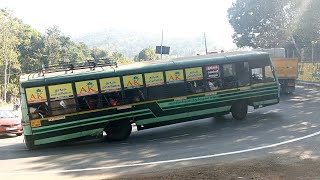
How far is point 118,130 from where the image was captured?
47.3 feet

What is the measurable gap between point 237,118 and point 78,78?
7.95 metres

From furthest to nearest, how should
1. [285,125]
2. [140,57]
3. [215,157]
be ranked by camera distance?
[140,57] < [285,125] < [215,157]

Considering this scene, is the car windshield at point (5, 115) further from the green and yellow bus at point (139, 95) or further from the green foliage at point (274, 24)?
the green foliage at point (274, 24)

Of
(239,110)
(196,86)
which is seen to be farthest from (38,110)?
(239,110)

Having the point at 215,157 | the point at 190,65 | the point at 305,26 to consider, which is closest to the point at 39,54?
the point at 305,26

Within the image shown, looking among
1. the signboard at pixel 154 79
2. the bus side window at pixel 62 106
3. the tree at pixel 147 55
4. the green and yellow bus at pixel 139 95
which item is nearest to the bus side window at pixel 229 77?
the green and yellow bus at pixel 139 95

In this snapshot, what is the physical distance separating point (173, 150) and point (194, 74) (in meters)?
4.82

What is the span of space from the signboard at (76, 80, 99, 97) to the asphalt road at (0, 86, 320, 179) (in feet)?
6.98

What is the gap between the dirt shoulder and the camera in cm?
863

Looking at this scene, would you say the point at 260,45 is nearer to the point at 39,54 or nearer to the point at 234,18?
the point at 234,18

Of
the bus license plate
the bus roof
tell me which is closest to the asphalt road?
the bus license plate

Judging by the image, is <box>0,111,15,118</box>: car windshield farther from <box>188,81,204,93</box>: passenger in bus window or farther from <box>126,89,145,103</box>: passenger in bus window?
<box>188,81,204,93</box>: passenger in bus window

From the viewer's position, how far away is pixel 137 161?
10906 millimetres

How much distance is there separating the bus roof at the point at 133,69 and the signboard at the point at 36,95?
188mm
